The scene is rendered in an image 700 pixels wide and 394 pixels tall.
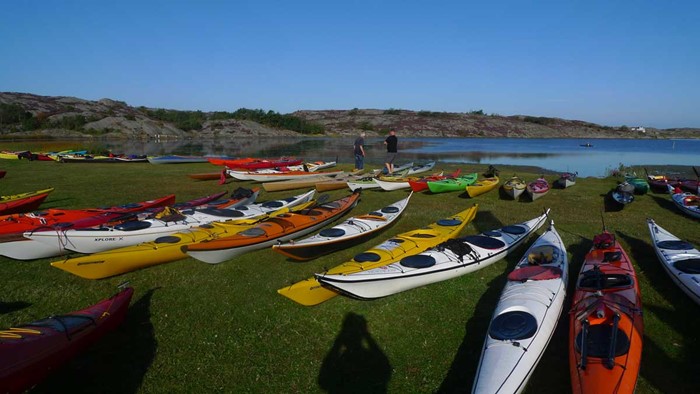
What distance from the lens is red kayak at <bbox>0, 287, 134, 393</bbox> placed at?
12.6 ft

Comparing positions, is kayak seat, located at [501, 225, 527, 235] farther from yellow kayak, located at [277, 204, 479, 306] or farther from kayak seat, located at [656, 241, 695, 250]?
kayak seat, located at [656, 241, 695, 250]

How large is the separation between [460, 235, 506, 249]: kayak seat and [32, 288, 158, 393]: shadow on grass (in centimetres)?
568

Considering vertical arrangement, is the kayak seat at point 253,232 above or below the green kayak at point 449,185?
below

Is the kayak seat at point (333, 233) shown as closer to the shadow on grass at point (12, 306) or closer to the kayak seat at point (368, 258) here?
the kayak seat at point (368, 258)

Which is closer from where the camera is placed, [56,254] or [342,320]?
[342,320]

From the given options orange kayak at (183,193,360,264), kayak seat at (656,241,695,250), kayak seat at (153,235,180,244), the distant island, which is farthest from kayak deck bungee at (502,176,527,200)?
the distant island

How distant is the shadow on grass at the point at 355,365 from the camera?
447 cm

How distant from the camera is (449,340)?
207 inches

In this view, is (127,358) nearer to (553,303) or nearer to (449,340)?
(449,340)

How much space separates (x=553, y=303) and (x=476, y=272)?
2.05 meters

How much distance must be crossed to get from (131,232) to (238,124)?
279 feet

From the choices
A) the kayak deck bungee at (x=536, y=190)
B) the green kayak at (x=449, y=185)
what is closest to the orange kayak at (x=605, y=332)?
the kayak deck bungee at (x=536, y=190)

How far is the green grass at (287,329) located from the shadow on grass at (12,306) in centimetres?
3

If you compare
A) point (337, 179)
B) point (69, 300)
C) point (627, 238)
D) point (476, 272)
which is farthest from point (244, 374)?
point (337, 179)
